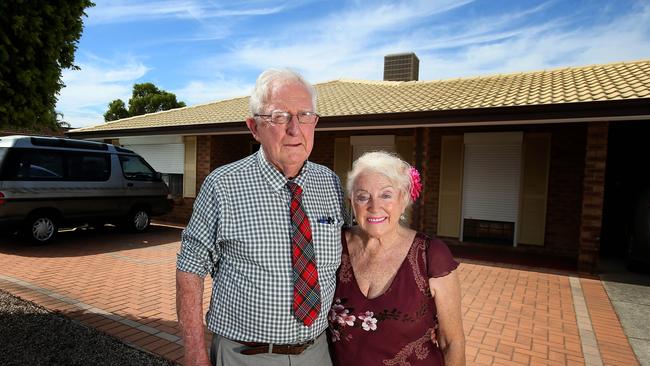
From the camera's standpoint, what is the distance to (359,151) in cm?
1021

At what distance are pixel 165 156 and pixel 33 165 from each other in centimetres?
505

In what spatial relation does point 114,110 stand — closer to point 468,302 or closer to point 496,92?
point 496,92

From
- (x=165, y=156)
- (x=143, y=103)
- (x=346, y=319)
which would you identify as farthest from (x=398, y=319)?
(x=143, y=103)

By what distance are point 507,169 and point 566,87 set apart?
75.3 inches

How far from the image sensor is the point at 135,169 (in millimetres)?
9227

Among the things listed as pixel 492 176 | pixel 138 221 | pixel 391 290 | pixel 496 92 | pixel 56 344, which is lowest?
pixel 56 344

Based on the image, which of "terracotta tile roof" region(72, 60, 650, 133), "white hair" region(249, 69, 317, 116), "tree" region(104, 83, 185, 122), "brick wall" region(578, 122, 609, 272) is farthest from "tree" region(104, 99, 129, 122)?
"white hair" region(249, 69, 317, 116)

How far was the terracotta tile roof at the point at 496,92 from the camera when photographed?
654cm

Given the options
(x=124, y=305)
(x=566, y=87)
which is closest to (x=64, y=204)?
(x=124, y=305)

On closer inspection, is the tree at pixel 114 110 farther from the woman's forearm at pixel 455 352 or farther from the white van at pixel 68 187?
the woman's forearm at pixel 455 352

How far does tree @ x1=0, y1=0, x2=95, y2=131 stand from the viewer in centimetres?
355

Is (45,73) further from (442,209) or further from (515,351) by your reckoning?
(442,209)

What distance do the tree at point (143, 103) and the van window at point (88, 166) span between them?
32617 mm

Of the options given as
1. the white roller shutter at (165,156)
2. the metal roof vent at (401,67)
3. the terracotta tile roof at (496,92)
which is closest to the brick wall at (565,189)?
the terracotta tile roof at (496,92)
